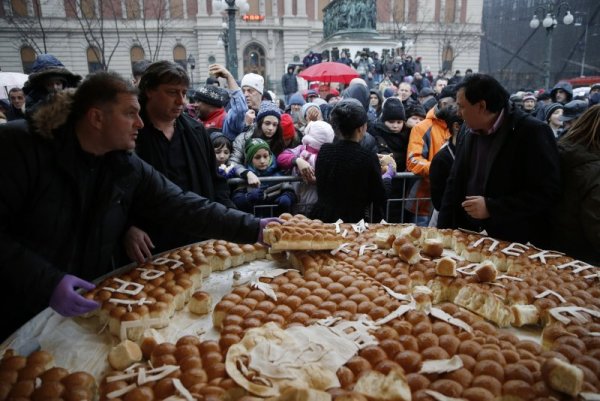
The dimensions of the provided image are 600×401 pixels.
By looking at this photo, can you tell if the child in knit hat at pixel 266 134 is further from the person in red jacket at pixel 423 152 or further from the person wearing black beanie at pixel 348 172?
the person in red jacket at pixel 423 152

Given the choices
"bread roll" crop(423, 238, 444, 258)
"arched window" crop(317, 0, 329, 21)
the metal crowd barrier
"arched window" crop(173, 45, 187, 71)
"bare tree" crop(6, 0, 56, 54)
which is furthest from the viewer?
"arched window" crop(317, 0, 329, 21)

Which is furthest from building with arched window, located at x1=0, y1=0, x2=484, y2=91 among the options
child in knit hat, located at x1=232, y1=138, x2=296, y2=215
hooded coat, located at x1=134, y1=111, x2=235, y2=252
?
hooded coat, located at x1=134, y1=111, x2=235, y2=252

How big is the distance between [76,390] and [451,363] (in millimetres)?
1357

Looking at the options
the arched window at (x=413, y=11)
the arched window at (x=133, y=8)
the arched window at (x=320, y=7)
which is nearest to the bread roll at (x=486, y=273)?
the arched window at (x=133, y=8)

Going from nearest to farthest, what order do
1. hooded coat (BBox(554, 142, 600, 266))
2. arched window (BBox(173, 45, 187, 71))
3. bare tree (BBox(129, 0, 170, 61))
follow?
hooded coat (BBox(554, 142, 600, 266)) → bare tree (BBox(129, 0, 170, 61)) → arched window (BBox(173, 45, 187, 71))

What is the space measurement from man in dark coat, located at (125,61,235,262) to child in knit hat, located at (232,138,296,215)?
1.18m

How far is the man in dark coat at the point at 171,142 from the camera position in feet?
9.45

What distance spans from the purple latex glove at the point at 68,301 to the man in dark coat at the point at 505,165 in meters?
2.46

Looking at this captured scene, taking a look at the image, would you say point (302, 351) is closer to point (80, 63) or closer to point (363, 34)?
point (363, 34)

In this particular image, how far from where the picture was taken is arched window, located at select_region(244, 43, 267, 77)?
44.8 meters

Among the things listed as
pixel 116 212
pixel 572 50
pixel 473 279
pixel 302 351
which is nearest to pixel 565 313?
pixel 473 279

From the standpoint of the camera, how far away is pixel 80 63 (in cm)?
3956

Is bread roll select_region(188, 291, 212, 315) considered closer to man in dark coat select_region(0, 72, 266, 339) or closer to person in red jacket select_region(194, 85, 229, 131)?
man in dark coat select_region(0, 72, 266, 339)

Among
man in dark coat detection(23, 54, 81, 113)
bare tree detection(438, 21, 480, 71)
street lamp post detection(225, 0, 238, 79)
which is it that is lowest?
man in dark coat detection(23, 54, 81, 113)
